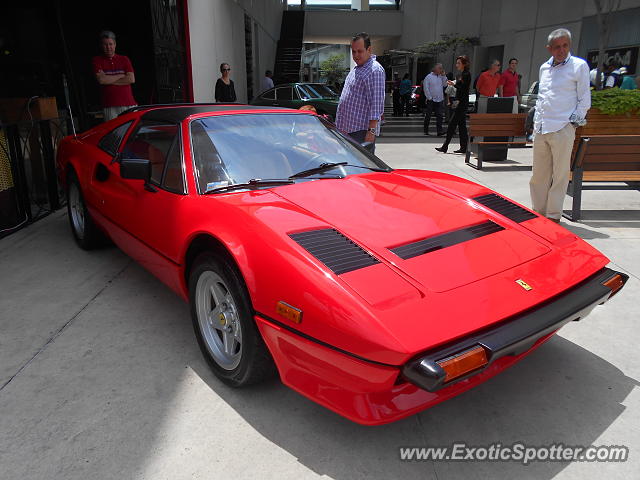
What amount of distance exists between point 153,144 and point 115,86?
3.47 metres

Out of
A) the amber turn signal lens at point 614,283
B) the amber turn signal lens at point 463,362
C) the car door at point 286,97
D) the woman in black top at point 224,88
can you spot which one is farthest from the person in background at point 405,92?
the amber turn signal lens at point 463,362

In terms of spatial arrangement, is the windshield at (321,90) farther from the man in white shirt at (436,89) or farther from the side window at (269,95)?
the man in white shirt at (436,89)

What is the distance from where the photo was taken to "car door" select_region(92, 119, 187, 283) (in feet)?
9.02

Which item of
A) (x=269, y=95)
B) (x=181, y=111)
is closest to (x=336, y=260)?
(x=181, y=111)

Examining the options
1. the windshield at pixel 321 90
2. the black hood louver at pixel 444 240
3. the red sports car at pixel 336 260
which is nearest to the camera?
the red sports car at pixel 336 260

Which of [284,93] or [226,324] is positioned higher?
[284,93]

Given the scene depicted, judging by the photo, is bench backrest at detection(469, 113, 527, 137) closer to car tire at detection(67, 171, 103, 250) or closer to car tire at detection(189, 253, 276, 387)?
car tire at detection(67, 171, 103, 250)

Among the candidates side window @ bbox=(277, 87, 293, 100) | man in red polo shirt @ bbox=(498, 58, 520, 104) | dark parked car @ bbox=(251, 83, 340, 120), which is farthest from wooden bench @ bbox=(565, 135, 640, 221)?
side window @ bbox=(277, 87, 293, 100)

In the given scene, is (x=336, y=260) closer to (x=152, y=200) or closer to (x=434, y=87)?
(x=152, y=200)

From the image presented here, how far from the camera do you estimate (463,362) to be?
1688mm

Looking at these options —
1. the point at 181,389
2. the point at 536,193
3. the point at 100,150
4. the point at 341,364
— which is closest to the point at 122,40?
the point at 100,150

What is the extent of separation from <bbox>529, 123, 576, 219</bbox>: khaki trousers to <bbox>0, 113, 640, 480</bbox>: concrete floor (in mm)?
1747

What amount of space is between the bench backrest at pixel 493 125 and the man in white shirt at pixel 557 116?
13.0 ft

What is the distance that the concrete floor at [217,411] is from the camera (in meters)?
1.94
